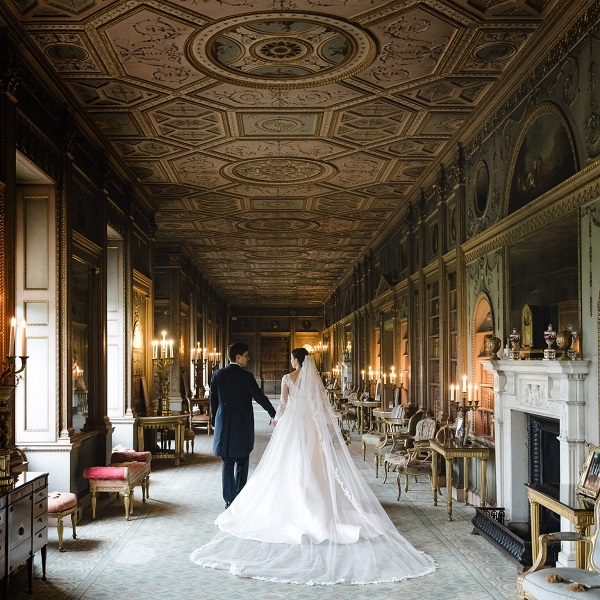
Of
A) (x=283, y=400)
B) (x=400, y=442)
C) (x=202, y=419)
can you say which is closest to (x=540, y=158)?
(x=283, y=400)

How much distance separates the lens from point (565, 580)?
13.1 ft

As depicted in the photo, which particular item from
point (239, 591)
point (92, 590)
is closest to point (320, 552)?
point (239, 591)

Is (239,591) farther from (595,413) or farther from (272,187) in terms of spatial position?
(272,187)

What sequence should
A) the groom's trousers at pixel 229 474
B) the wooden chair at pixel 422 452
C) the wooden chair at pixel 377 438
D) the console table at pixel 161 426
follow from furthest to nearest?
the console table at pixel 161 426 → the wooden chair at pixel 377 438 → the wooden chair at pixel 422 452 → the groom's trousers at pixel 229 474

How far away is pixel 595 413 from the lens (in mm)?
5367

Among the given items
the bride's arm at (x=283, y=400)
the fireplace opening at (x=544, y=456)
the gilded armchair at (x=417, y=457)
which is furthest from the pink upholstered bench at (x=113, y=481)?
the fireplace opening at (x=544, y=456)

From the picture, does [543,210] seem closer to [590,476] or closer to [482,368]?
[590,476]

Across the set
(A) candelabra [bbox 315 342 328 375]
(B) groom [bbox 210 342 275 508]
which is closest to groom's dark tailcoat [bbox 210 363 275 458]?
(B) groom [bbox 210 342 275 508]

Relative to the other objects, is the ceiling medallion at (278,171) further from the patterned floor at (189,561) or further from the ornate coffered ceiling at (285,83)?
the patterned floor at (189,561)

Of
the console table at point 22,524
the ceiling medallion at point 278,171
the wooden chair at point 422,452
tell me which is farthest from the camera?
the ceiling medallion at point 278,171

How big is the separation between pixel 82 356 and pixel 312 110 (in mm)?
4098

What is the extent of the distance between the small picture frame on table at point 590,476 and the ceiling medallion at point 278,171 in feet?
21.8

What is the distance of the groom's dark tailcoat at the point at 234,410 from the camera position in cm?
807

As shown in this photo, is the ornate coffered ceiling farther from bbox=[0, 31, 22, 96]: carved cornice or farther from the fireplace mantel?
the fireplace mantel
